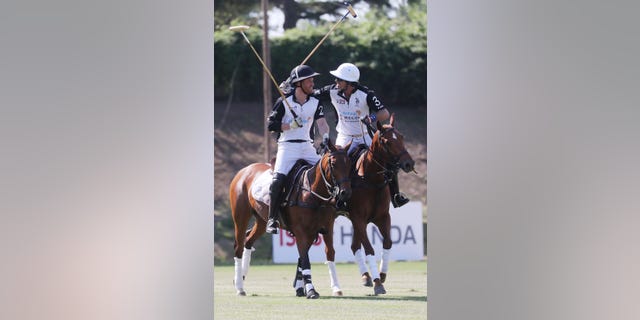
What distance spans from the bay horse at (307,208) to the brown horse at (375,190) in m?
0.28

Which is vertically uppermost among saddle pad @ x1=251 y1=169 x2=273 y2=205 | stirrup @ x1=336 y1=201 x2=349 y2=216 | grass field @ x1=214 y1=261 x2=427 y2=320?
saddle pad @ x1=251 y1=169 x2=273 y2=205

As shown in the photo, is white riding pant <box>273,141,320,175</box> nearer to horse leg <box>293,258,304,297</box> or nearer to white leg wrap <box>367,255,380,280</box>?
horse leg <box>293,258,304,297</box>

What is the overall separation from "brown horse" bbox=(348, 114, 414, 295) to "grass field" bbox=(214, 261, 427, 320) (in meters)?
0.30

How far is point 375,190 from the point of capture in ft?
37.4

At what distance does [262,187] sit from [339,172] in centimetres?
127

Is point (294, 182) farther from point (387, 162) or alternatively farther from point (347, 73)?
point (347, 73)

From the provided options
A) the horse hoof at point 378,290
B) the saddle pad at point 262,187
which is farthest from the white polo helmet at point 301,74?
the horse hoof at point 378,290

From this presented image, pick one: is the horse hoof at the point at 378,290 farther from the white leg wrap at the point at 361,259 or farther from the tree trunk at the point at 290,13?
the tree trunk at the point at 290,13

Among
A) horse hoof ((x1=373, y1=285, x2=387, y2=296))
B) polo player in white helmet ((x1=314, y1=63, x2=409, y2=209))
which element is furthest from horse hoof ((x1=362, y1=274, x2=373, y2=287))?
polo player in white helmet ((x1=314, y1=63, x2=409, y2=209))

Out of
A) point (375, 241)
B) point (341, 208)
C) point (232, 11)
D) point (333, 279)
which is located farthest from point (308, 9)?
point (333, 279)

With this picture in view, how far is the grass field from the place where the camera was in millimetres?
9164

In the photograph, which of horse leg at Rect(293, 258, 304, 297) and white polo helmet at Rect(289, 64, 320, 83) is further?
white polo helmet at Rect(289, 64, 320, 83)
